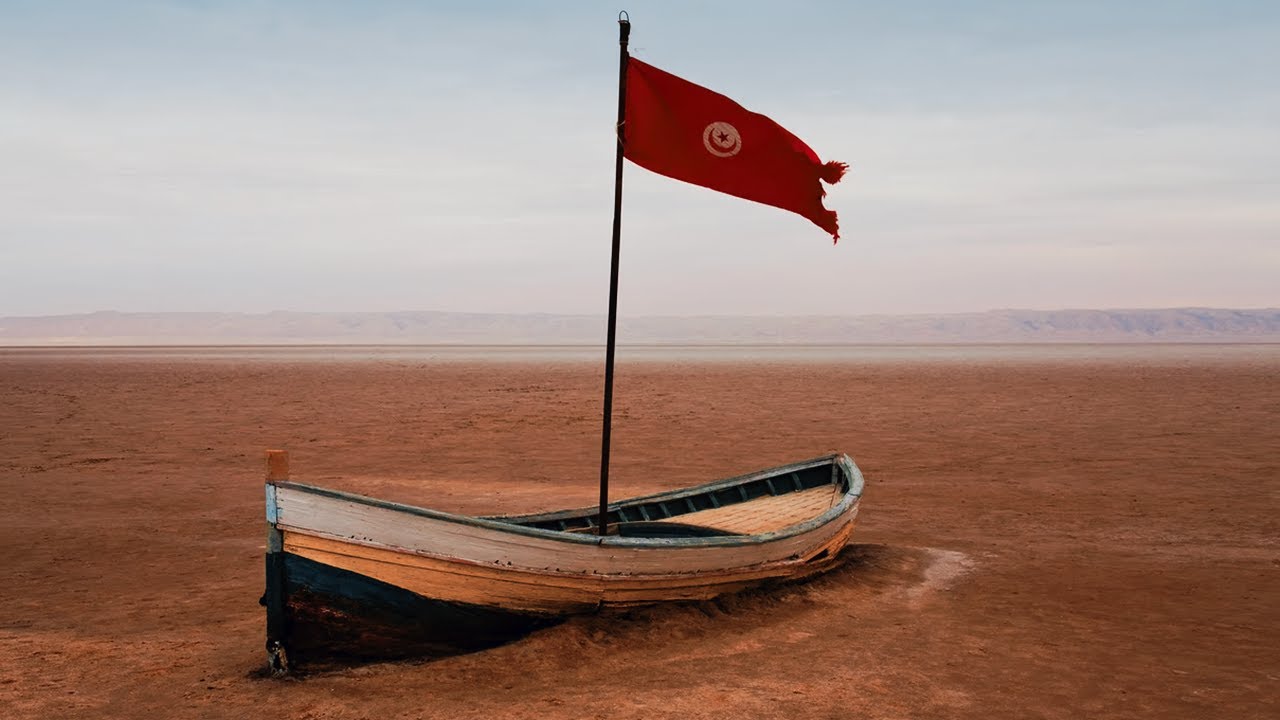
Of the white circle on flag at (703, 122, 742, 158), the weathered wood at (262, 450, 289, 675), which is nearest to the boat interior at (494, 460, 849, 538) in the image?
the weathered wood at (262, 450, 289, 675)

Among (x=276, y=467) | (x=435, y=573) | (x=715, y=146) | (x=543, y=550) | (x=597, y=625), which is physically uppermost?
(x=715, y=146)

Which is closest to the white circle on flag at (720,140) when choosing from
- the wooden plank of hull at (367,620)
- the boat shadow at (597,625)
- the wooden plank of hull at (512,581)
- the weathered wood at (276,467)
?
the wooden plank of hull at (512,581)

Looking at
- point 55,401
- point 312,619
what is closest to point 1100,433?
point 312,619

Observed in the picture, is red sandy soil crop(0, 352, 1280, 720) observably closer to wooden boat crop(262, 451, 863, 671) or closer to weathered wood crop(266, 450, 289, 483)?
wooden boat crop(262, 451, 863, 671)

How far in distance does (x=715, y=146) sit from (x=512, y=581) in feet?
12.4

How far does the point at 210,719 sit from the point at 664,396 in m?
27.8

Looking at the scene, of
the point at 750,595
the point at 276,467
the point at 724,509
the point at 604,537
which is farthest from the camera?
the point at 724,509

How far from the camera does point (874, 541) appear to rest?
37.7 feet

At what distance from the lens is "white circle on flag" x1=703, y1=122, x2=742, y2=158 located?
8.02 meters

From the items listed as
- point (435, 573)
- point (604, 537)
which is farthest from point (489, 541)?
point (604, 537)

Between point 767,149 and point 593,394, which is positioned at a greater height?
point 767,149

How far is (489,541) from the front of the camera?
21.6ft

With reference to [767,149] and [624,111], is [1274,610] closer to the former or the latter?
[767,149]

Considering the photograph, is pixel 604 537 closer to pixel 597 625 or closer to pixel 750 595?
pixel 597 625
